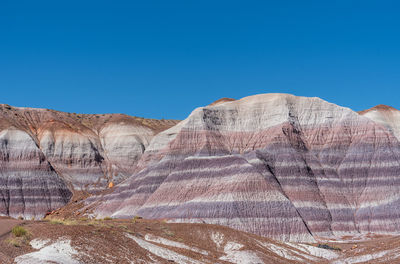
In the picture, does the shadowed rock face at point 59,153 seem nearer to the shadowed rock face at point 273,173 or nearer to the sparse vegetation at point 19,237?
the shadowed rock face at point 273,173

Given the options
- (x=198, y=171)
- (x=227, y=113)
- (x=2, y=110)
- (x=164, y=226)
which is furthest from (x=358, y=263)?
(x=2, y=110)

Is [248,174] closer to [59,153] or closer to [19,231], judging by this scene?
[19,231]

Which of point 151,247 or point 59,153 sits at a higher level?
point 59,153

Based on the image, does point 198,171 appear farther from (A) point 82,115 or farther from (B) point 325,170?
(A) point 82,115

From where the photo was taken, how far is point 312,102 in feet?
275

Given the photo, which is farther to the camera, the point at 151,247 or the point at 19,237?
the point at 151,247

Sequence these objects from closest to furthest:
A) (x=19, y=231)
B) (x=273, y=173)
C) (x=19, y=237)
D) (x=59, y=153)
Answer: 1. (x=19, y=237)
2. (x=19, y=231)
3. (x=273, y=173)
4. (x=59, y=153)

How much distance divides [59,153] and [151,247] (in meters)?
78.8

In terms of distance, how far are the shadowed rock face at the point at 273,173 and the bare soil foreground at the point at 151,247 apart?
1478 centimetres

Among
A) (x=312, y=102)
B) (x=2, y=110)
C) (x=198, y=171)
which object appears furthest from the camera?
(x=2, y=110)

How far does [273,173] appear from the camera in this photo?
71750mm

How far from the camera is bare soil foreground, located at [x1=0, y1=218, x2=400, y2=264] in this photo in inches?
995

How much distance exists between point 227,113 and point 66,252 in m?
62.8

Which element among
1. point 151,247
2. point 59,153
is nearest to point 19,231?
point 151,247
